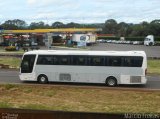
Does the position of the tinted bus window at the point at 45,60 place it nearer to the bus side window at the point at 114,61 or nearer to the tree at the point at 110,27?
the bus side window at the point at 114,61

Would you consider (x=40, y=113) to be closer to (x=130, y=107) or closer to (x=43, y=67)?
(x=130, y=107)

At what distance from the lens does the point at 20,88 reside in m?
24.4

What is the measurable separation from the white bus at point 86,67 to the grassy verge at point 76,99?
2686mm

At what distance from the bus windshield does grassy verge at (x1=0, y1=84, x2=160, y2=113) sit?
302 cm

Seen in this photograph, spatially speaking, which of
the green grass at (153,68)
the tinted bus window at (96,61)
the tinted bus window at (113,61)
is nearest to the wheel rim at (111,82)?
the tinted bus window at (113,61)

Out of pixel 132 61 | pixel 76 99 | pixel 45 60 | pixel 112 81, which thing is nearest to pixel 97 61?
pixel 112 81

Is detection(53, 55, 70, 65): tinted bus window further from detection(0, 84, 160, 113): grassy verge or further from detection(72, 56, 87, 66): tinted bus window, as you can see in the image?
detection(0, 84, 160, 113): grassy verge

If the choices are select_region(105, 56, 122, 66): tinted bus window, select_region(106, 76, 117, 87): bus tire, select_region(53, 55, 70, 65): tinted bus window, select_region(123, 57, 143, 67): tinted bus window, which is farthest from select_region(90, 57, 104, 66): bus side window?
select_region(53, 55, 70, 65): tinted bus window

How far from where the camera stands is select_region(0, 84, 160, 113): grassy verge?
58.3 ft

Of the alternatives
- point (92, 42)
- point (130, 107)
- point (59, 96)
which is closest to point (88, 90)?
point (59, 96)

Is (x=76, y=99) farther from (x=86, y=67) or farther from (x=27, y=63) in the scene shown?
(x=27, y=63)

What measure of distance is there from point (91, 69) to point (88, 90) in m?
3.35

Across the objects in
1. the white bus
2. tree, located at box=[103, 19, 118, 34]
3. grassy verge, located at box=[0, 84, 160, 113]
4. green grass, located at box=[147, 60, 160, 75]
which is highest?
tree, located at box=[103, 19, 118, 34]

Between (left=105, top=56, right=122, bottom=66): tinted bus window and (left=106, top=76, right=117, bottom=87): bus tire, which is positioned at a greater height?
(left=105, top=56, right=122, bottom=66): tinted bus window
